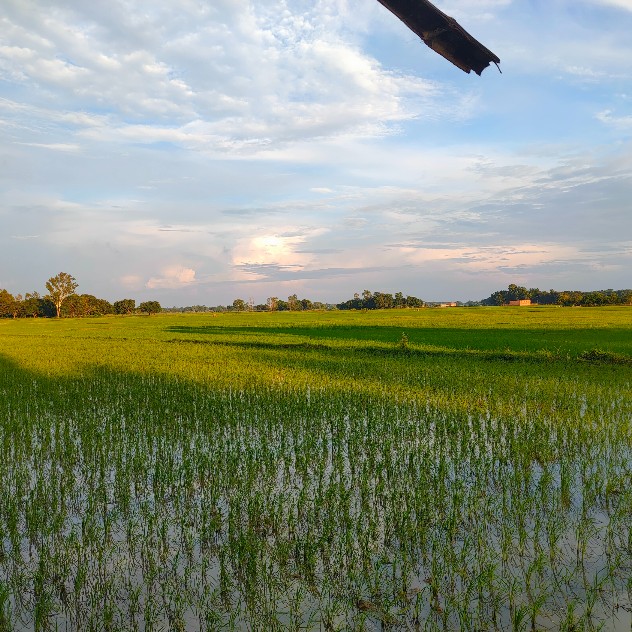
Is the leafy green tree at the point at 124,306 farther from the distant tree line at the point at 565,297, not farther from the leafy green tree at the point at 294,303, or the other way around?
the distant tree line at the point at 565,297

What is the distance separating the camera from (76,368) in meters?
16.4

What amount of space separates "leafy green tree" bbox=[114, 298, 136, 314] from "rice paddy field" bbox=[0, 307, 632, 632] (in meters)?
91.1

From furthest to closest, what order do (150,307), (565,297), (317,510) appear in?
(150,307) < (565,297) < (317,510)

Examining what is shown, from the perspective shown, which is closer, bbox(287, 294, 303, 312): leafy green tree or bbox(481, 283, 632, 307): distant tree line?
bbox(481, 283, 632, 307): distant tree line

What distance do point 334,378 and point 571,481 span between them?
28.0ft

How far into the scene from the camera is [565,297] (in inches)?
2913

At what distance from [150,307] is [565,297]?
7409 centimetres

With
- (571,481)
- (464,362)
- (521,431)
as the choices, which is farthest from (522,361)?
(571,481)

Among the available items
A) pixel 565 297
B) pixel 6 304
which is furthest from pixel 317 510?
pixel 6 304

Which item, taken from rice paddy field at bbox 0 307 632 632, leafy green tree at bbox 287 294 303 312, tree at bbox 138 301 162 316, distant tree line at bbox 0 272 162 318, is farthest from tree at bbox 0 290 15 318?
rice paddy field at bbox 0 307 632 632

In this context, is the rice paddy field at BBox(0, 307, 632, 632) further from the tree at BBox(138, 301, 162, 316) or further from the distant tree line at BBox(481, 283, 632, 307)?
the tree at BBox(138, 301, 162, 316)

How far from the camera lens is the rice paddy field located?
11.1 ft

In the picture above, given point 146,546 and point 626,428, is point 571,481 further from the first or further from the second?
point 146,546

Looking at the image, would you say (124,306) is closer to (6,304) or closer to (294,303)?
(6,304)
